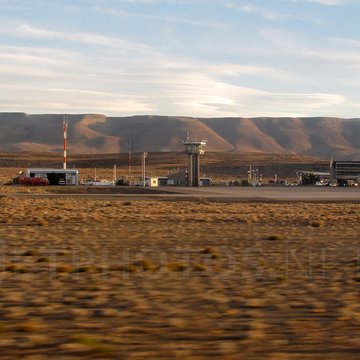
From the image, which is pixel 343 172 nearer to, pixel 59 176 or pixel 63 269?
pixel 59 176

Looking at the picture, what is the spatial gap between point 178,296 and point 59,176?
92954 mm

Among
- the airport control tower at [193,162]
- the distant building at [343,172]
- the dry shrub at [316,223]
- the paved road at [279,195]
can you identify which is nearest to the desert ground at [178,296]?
the dry shrub at [316,223]

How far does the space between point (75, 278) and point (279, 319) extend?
15.8 feet

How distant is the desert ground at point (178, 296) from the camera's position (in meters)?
7.57

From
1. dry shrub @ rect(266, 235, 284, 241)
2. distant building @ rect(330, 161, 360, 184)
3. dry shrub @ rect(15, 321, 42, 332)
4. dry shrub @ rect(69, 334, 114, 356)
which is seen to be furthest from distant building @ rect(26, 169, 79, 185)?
dry shrub @ rect(69, 334, 114, 356)

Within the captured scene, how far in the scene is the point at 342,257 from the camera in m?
16.2

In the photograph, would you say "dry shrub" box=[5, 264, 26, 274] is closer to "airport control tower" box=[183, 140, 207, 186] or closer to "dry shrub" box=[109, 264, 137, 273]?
"dry shrub" box=[109, 264, 137, 273]

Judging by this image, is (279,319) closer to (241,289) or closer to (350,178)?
(241,289)

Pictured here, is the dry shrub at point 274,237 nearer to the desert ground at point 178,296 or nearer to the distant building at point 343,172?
the desert ground at point 178,296

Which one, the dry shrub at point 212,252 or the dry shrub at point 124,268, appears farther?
the dry shrub at point 212,252

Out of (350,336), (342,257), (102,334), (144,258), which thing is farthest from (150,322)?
(342,257)

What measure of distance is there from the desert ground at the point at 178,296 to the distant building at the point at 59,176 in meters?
79.8

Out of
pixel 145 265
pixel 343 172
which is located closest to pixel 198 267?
pixel 145 265

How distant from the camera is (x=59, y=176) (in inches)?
4008
